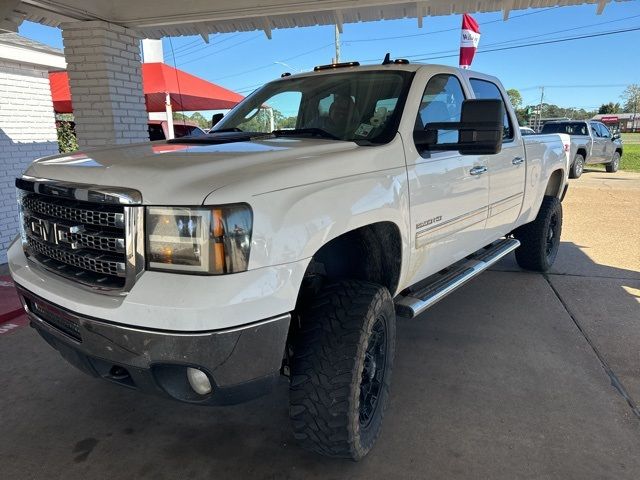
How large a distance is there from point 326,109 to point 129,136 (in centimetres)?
368

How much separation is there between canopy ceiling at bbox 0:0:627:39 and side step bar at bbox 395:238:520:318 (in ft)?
9.55

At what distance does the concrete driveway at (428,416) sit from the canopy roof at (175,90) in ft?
18.2

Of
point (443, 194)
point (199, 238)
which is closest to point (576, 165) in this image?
point (443, 194)

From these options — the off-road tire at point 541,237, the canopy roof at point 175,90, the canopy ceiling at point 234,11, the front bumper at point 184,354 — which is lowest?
the off-road tire at point 541,237

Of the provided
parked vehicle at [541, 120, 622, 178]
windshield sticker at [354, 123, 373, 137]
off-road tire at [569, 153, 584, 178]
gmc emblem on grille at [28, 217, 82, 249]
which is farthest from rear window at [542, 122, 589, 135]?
gmc emblem on grille at [28, 217, 82, 249]

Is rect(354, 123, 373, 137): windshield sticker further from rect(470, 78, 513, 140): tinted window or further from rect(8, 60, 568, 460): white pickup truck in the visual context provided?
rect(470, 78, 513, 140): tinted window

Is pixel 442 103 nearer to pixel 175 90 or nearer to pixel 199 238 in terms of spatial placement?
pixel 199 238

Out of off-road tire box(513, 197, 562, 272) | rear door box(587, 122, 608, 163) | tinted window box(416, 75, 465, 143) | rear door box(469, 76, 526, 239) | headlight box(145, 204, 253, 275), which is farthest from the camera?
rear door box(587, 122, 608, 163)

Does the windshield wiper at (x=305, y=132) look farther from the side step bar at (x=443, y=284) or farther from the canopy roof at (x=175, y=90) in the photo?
the canopy roof at (x=175, y=90)

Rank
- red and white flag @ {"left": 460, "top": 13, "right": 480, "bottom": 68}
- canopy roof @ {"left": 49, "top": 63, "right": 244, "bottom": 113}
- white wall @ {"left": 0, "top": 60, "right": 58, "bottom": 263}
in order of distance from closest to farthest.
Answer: white wall @ {"left": 0, "top": 60, "right": 58, "bottom": 263} < canopy roof @ {"left": 49, "top": 63, "right": 244, "bottom": 113} < red and white flag @ {"left": 460, "top": 13, "right": 480, "bottom": 68}

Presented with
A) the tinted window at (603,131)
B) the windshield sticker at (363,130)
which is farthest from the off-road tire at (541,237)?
the tinted window at (603,131)

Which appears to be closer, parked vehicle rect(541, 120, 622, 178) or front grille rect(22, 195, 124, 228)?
front grille rect(22, 195, 124, 228)

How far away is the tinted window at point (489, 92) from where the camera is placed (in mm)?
3932

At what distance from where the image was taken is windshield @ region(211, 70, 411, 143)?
295 cm
